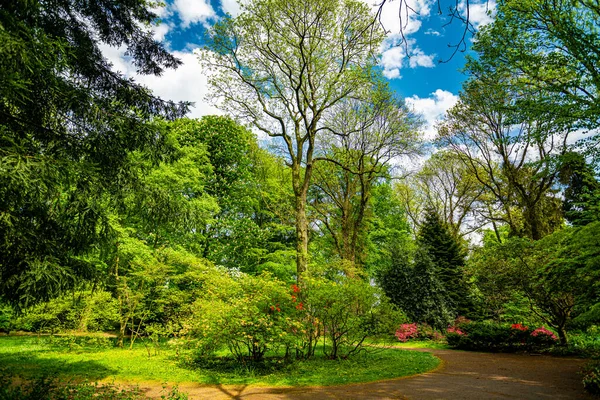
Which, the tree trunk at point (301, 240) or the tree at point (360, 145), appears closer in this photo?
the tree trunk at point (301, 240)

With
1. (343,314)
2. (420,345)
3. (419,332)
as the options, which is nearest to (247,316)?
(343,314)

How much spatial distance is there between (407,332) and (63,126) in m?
15.8

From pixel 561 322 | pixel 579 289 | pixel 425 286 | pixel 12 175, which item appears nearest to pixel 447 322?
pixel 425 286

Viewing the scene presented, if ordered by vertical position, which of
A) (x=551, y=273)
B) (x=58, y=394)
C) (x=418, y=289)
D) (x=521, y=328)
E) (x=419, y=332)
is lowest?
(x=58, y=394)

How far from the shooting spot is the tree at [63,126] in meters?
4.14

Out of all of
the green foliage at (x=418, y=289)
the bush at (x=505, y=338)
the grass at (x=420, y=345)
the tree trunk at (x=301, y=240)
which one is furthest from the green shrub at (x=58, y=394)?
the green foliage at (x=418, y=289)

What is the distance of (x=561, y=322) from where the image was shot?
36.6 ft

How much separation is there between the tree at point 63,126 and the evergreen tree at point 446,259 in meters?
17.3

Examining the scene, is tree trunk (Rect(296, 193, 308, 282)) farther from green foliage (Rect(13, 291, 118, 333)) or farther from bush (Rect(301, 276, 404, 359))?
green foliage (Rect(13, 291, 118, 333))

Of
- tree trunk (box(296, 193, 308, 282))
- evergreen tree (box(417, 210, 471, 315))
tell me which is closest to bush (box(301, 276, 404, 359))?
tree trunk (box(296, 193, 308, 282))

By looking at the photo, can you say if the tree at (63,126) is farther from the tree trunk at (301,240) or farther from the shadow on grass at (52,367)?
the tree trunk at (301,240)

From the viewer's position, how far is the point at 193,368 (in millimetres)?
8188

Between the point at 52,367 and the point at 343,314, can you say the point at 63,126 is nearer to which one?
the point at 52,367

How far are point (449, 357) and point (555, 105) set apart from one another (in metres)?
8.08
